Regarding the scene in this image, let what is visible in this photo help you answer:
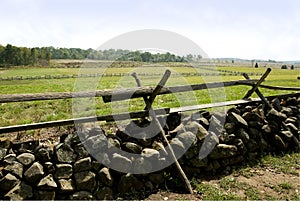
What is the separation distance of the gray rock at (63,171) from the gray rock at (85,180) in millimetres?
121

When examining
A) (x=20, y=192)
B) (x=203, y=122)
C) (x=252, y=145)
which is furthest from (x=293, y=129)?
(x=20, y=192)

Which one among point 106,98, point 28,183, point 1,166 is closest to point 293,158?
point 106,98

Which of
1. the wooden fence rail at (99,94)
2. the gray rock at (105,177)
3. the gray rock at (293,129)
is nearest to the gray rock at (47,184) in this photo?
the gray rock at (105,177)

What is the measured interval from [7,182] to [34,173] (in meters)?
0.44

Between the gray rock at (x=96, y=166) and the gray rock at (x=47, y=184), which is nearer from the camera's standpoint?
the gray rock at (x=47, y=184)

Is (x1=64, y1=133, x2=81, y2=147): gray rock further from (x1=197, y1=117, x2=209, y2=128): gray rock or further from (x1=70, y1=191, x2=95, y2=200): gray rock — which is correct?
(x1=197, y1=117, x2=209, y2=128): gray rock

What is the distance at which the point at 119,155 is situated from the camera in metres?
5.16

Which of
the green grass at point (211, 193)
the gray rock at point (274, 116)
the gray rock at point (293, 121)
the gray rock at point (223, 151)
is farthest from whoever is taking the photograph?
the gray rock at point (293, 121)

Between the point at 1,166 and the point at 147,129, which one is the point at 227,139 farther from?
the point at 1,166

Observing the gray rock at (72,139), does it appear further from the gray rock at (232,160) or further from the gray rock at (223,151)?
the gray rock at (232,160)

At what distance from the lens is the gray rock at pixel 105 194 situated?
192 inches

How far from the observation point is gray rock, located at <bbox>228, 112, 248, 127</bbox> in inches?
263

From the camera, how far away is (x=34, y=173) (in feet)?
14.9

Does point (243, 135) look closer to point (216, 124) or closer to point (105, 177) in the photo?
point (216, 124)
